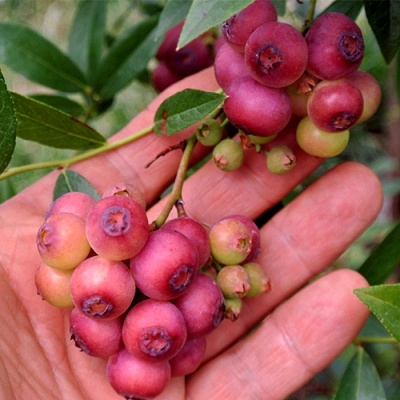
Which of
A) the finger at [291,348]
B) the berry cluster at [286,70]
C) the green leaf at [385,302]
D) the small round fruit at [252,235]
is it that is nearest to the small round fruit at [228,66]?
the berry cluster at [286,70]

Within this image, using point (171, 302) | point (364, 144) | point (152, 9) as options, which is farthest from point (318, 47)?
point (364, 144)

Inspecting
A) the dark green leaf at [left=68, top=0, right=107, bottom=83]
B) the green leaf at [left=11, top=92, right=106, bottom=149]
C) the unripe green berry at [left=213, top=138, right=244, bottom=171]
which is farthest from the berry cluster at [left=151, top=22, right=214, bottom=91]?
the unripe green berry at [left=213, top=138, right=244, bottom=171]

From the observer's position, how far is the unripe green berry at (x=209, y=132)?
4.39 feet

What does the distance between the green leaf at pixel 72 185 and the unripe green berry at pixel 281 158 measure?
16.0 inches

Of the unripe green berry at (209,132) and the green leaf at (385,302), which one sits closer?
the green leaf at (385,302)

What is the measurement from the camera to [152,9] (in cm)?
189

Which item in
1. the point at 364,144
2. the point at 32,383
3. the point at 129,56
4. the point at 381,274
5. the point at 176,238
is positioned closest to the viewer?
the point at 176,238

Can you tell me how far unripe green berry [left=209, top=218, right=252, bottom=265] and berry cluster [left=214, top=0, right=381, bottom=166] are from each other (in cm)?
18

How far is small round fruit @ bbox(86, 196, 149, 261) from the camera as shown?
3.51 feet

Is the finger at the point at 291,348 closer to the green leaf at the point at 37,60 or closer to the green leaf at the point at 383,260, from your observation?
the green leaf at the point at 383,260

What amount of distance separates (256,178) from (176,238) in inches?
21.5

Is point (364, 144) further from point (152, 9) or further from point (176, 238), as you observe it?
point (176, 238)

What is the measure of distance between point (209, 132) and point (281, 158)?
159mm

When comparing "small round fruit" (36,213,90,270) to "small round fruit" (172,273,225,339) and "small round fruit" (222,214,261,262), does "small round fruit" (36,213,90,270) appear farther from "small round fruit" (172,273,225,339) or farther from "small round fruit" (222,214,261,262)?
"small round fruit" (222,214,261,262)
